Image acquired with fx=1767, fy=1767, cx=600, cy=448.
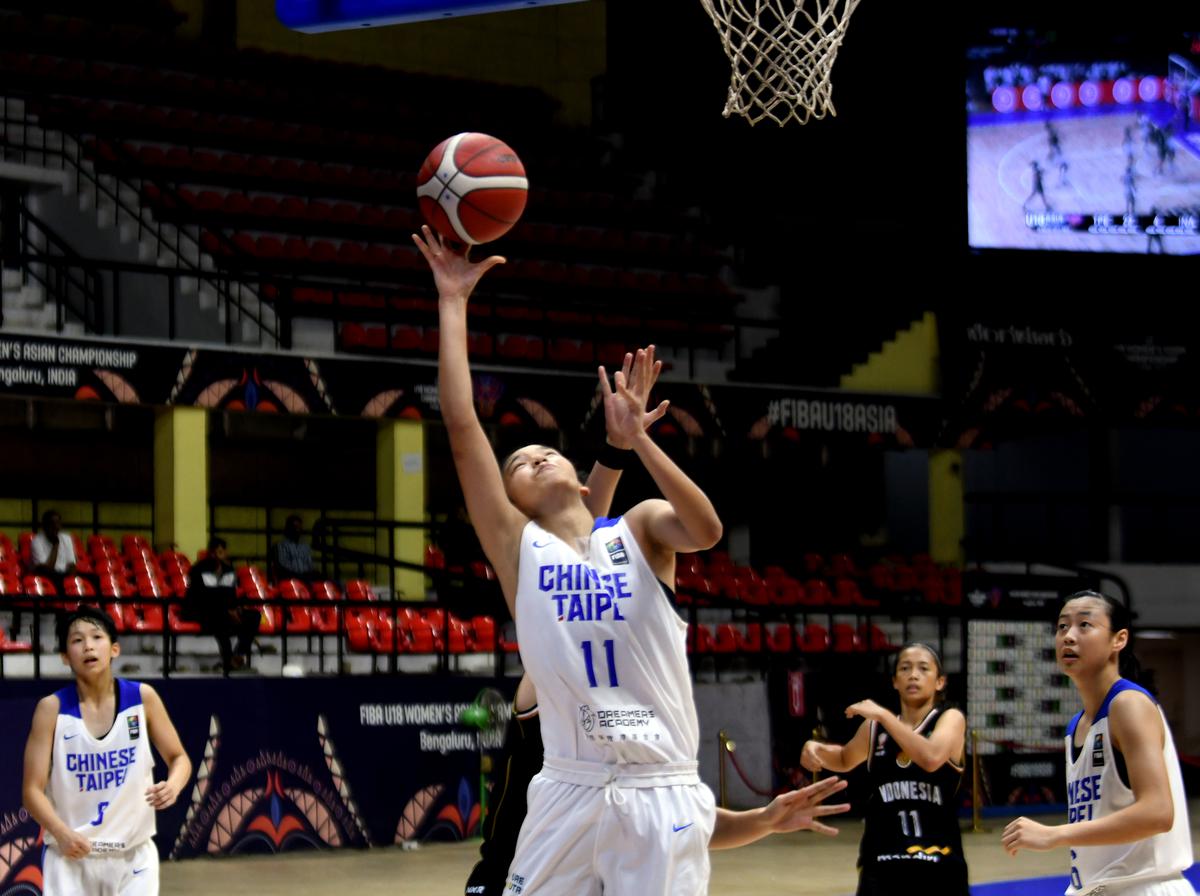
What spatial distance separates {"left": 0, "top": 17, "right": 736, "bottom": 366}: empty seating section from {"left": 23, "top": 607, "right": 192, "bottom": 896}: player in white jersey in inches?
419

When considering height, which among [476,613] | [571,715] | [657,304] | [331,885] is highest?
[657,304]

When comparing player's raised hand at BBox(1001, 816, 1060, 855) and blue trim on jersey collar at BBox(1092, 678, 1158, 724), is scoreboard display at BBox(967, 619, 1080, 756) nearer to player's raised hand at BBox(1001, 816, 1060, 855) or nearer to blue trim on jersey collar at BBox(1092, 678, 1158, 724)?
blue trim on jersey collar at BBox(1092, 678, 1158, 724)

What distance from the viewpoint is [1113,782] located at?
4.86 meters

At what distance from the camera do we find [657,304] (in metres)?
21.1

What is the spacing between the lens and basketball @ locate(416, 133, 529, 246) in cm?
485

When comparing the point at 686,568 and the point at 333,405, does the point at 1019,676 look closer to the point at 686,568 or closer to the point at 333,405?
the point at 686,568

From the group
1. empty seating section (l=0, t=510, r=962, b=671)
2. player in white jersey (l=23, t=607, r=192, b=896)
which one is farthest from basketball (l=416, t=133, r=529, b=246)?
empty seating section (l=0, t=510, r=962, b=671)

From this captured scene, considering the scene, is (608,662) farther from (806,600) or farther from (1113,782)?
(806,600)

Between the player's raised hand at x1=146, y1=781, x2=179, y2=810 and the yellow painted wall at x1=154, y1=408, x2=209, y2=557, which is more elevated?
the yellow painted wall at x1=154, y1=408, x2=209, y2=557

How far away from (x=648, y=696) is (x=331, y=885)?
323 inches

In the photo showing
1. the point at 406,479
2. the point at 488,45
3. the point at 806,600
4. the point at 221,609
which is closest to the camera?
the point at 221,609

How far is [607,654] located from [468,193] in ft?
4.62

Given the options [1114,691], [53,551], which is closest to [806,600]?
[53,551]

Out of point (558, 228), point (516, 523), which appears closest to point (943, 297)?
point (558, 228)
